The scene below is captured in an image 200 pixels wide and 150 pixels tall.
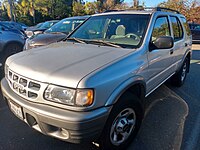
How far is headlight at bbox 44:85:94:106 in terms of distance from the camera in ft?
6.54

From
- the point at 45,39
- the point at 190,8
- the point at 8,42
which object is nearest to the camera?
the point at 45,39

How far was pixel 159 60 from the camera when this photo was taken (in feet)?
10.7

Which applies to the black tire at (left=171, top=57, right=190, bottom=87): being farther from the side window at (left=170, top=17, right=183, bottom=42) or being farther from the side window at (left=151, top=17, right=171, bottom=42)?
the side window at (left=151, top=17, right=171, bottom=42)

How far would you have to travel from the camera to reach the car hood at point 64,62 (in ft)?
6.75

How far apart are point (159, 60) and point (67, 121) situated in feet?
6.28

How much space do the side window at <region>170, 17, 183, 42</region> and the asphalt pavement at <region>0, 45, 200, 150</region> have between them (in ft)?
4.03

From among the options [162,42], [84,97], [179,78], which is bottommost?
[179,78]

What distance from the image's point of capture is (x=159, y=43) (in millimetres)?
2941

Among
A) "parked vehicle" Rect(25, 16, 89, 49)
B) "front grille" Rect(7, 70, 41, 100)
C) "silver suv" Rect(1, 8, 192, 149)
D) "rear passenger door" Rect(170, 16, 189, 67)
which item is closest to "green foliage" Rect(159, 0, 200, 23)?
"parked vehicle" Rect(25, 16, 89, 49)

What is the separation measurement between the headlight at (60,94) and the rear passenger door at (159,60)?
1.40m

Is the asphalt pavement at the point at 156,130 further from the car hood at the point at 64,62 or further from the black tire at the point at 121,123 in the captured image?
the car hood at the point at 64,62

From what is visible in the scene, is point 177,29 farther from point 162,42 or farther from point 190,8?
point 190,8

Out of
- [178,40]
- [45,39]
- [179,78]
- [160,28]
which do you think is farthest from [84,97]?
[45,39]

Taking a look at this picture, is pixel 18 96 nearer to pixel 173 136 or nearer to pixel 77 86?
pixel 77 86
